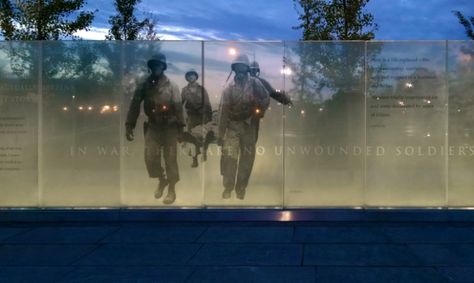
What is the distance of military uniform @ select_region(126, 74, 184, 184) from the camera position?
10070 mm

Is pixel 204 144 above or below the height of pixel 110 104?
below

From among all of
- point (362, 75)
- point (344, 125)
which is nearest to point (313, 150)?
point (344, 125)

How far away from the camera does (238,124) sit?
10023 millimetres

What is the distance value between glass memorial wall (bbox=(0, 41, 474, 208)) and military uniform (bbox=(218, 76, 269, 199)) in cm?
2
